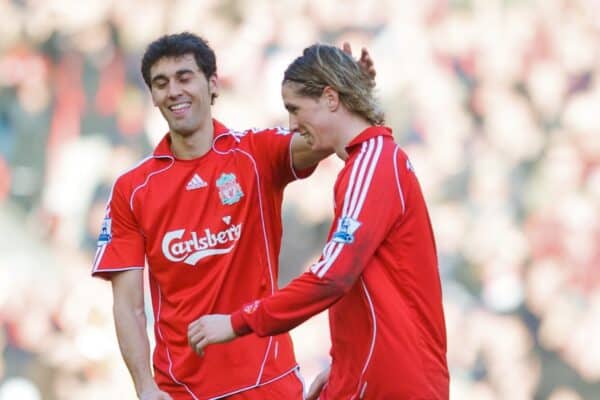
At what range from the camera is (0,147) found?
604 centimetres

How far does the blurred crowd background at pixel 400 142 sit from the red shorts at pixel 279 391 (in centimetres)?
244

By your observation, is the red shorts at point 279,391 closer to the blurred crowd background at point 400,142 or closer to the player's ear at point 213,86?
the player's ear at point 213,86

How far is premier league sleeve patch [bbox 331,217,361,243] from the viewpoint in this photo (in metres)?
2.84

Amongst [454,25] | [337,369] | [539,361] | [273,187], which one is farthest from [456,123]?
[337,369]

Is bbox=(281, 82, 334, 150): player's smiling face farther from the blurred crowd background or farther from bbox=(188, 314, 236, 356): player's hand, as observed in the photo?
the blurred crowd background

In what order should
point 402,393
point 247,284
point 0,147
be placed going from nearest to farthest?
1. point 402,393
2. point 247,284
3. point 0,147

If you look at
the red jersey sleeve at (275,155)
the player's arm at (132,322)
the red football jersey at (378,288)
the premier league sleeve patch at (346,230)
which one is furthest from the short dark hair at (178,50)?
the premier league sleeve patch at (346,230)

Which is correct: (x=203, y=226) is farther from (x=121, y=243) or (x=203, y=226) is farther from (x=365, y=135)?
(x=365, y=135)

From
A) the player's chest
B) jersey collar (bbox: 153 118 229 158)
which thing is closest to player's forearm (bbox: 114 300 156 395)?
the player's chest

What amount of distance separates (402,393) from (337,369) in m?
0.20

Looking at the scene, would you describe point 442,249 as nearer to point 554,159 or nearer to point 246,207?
point 554,159

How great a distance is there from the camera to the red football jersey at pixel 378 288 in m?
2.85

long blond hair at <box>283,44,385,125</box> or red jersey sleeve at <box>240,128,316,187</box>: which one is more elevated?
long blond hair at <box>283,44,385,125</box>

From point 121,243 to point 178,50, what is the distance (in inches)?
22.5
